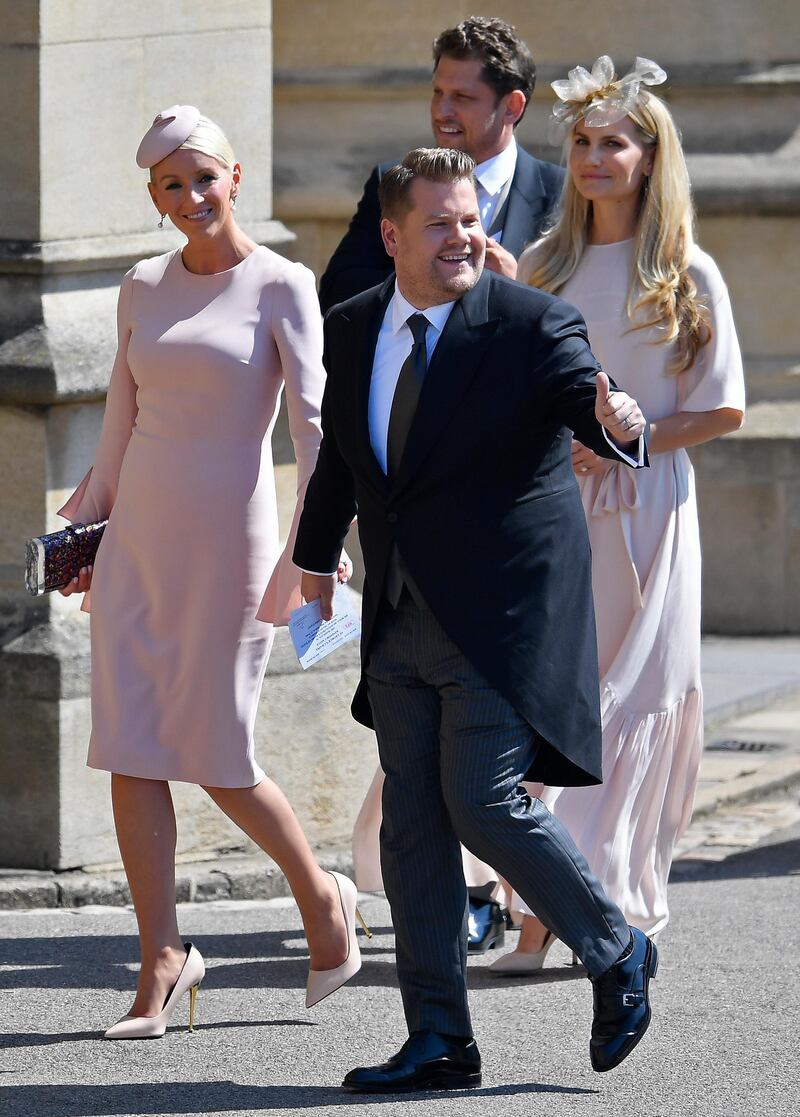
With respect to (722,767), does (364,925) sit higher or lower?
higher

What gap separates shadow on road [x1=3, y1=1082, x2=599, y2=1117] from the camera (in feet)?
15.5

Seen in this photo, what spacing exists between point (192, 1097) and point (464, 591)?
3.74ft

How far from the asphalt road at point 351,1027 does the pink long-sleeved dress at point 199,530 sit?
1.98ft

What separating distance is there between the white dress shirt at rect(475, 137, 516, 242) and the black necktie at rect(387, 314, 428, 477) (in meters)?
1.41

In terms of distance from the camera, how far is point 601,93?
587 centimetres

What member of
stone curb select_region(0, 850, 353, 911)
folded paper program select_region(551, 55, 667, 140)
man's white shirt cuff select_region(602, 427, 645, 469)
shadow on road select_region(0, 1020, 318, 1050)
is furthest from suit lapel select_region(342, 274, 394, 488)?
stone curb select_region(0, 850, 353, 911)

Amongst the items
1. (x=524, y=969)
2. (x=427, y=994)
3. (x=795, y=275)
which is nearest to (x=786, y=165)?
(x=795, y=275)

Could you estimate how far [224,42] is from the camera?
709 centimetres

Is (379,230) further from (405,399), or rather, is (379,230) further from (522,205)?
(405,399)

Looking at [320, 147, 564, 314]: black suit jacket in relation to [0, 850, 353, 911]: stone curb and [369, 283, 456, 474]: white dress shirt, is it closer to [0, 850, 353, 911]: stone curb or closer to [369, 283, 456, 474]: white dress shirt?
[369, 283, 456, 474]: white dress shirt

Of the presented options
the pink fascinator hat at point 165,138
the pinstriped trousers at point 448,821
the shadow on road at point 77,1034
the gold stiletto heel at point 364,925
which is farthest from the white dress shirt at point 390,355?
the gold stiletto heel at point 364,925

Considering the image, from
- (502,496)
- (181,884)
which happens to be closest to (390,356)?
(502,496)

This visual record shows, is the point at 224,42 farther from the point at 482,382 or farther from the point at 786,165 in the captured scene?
the point at 786,165

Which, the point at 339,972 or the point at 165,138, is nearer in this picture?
the point at 165,138
